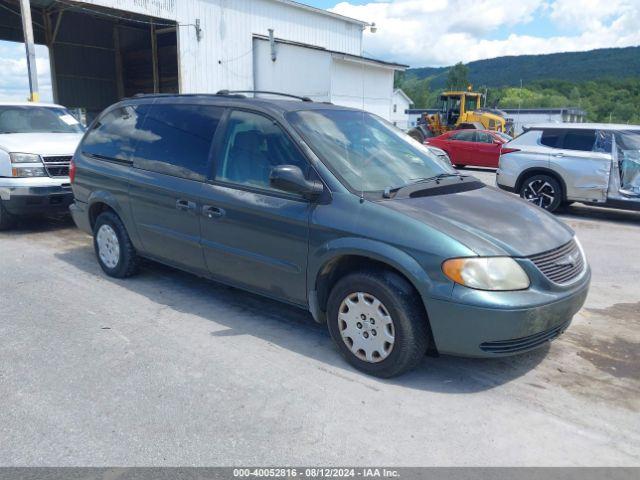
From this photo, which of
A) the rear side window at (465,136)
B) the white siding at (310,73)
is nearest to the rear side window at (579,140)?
the rear side window at (465,136)

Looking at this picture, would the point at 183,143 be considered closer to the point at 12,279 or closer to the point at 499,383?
the point at 12,279

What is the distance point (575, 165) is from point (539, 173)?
0.66 m

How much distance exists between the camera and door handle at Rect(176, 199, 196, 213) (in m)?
4.46

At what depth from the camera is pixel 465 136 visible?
63.4ft

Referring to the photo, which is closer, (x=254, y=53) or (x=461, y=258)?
(x=461, y=258)

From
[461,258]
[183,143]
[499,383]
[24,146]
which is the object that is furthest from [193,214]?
[24,146]

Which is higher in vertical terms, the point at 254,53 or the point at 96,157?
the point at 254,53

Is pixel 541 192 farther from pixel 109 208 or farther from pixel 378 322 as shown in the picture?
pixel 109 208

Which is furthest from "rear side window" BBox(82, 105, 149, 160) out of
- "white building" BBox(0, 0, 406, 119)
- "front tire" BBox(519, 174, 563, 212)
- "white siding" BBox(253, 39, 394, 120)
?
"white siding" BBox(253, 39, 394, 120)

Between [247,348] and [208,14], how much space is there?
19.6m

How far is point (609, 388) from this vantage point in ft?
11.2

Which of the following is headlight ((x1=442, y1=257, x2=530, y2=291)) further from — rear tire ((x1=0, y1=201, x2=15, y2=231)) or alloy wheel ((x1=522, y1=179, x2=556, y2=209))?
alloy wheel ((x1=522, y1=179, x2=556, y2=209))

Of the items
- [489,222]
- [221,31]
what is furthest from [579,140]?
[221,31]

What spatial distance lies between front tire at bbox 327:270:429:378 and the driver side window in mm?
980
